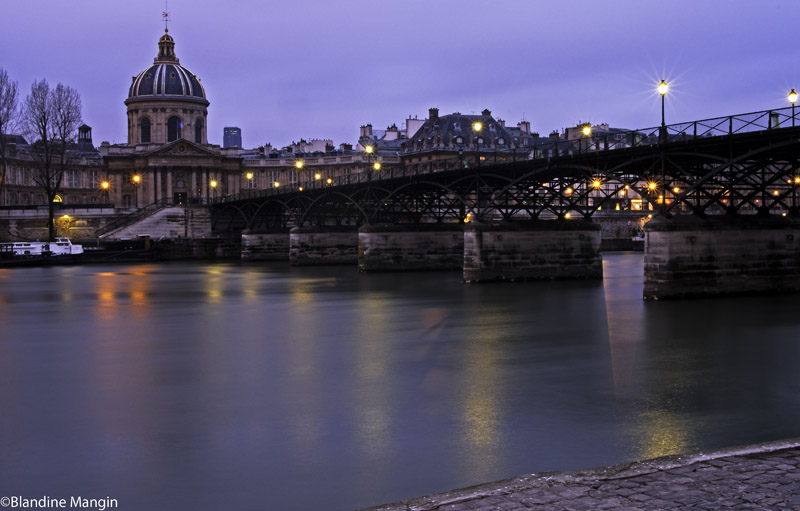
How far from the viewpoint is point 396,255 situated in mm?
67688

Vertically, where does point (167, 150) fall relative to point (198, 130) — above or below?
below

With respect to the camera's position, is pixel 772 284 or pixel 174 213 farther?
pixel 174 213

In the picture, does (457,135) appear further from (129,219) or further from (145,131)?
(145,131)

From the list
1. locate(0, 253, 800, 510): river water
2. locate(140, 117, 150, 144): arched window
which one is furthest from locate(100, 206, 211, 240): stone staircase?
locate(0, 253, 800, 510): river water

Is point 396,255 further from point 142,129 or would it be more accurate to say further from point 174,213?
point 142,129

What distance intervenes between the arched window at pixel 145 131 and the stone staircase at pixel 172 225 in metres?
57.7

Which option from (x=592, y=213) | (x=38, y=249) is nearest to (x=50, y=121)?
(x=38, y=249)

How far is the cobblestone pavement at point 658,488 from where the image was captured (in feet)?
31.6

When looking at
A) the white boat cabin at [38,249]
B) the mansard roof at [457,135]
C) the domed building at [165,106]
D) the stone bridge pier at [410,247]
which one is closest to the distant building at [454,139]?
the mansard roof at [457,135]

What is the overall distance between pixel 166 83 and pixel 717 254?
466 feet

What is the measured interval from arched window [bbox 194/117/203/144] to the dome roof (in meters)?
4.54

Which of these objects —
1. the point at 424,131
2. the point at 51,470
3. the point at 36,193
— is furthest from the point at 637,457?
the point at 36,193

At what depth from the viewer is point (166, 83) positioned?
164500 millimetres

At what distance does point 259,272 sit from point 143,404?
5408 cm
